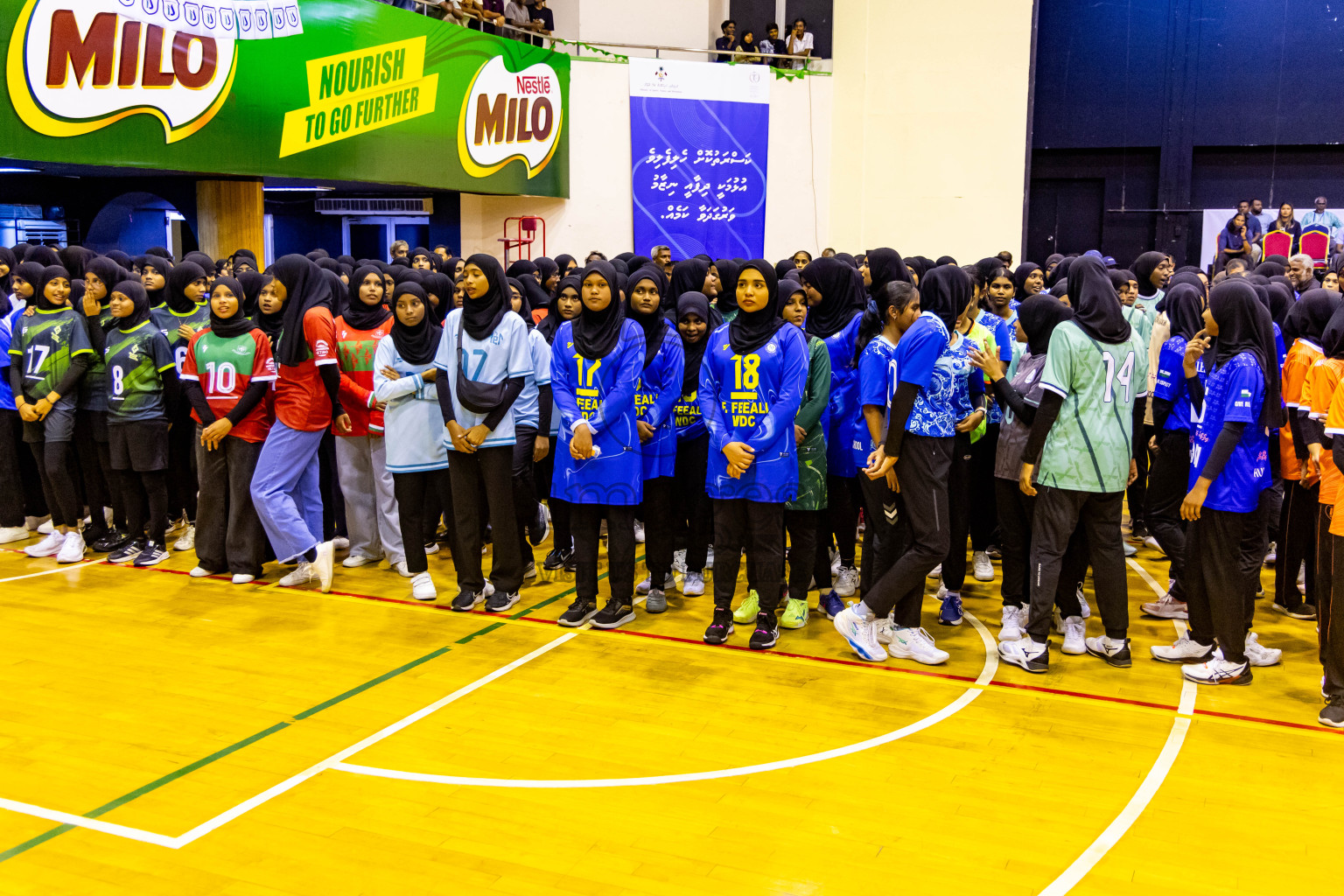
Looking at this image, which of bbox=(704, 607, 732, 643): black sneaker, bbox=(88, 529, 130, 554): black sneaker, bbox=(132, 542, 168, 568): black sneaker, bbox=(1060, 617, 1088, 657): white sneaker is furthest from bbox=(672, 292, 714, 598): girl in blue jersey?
bbox=(88, 529, 130, 554): black sneaker

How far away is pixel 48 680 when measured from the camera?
5.20 m

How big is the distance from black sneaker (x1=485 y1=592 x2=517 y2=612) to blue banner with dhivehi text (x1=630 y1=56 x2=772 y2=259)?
489 inches

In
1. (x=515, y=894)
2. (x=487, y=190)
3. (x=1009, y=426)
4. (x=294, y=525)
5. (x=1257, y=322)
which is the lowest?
(x=515, y=894)

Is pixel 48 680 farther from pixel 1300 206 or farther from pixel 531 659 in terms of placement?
pixel 1300 206

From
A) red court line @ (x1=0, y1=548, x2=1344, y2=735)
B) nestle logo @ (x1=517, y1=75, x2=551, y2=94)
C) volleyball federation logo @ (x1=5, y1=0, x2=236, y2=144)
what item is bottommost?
red court line @ (x1=0, y1=548, x2=1344, y2=735)

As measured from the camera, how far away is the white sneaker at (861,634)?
5.49m

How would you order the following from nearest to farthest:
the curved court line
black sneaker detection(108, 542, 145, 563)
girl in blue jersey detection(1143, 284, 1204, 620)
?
the curved court line, girl in blue jersey detection(1143, 284, 1204, 620), black sneaker detection(108, 542, 145, 563)

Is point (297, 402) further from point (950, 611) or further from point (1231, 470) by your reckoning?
point (1231, 470)

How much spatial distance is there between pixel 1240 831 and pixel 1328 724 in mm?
1275

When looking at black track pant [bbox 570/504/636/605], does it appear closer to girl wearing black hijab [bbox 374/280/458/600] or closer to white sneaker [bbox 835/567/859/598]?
girl wearing black hijab [bbox 374/280/458/600]

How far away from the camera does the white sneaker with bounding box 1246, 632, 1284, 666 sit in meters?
5.43

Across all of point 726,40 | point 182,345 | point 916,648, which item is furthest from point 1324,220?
point 182,345

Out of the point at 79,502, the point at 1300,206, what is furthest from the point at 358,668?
the point at 1300,206

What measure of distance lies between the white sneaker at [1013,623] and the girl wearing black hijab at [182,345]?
529cm
